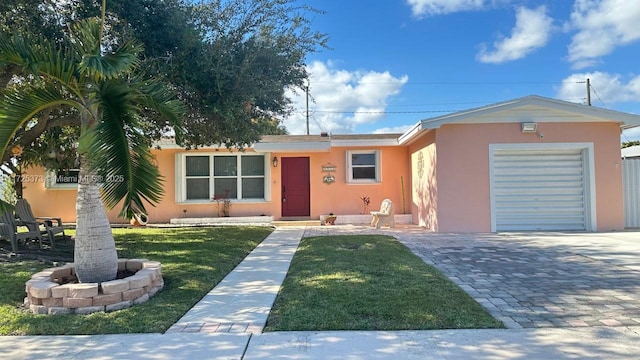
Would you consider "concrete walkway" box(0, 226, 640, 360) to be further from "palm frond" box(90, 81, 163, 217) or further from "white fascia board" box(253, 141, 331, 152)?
"white fascia board" box(253, 141, 331, 152)

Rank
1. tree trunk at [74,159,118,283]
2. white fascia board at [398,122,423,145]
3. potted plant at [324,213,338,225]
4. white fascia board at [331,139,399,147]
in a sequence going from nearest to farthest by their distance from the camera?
tree trunk at [74,159,118,283] → white fascia board at [398,122,423,145] → potted plant at [324,213,338,225] → white fascia board at [331,139,399,147]

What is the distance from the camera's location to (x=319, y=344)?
136 inches

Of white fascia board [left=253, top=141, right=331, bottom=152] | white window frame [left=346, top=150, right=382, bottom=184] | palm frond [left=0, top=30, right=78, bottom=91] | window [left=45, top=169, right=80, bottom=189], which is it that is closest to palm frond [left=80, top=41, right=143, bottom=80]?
palm frond [left=0, top=30, right=78, bottom=91]

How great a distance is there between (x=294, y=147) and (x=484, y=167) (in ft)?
19.7

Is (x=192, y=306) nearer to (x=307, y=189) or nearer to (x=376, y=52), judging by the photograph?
(x=307, y=189)

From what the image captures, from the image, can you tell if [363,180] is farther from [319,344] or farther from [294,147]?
[319,344]

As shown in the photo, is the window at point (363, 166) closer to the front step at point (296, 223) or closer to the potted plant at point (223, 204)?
the front step at point (296, 223)

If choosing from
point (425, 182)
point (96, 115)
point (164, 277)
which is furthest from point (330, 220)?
point (96, 115)

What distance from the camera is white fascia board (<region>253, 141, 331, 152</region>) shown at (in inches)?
508

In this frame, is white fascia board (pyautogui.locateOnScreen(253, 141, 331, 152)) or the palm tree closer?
the palm tree

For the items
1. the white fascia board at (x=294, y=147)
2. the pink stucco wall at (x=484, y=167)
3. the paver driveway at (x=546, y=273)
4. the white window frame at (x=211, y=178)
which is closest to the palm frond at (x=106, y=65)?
the paver driveway at (x=546, y=273)

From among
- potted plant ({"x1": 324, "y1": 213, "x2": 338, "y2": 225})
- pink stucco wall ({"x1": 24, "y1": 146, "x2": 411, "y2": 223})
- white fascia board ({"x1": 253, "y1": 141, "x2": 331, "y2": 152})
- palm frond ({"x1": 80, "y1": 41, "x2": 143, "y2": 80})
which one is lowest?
potted plant ({"x1": 324, "y1": 213, "x2": 338, "y2": 225})

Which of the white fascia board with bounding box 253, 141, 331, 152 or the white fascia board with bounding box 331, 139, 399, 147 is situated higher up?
the white fascia board with bounding box 331, 139, 399, 147

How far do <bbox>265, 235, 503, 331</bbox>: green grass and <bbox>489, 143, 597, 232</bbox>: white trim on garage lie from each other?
16.4 ft
